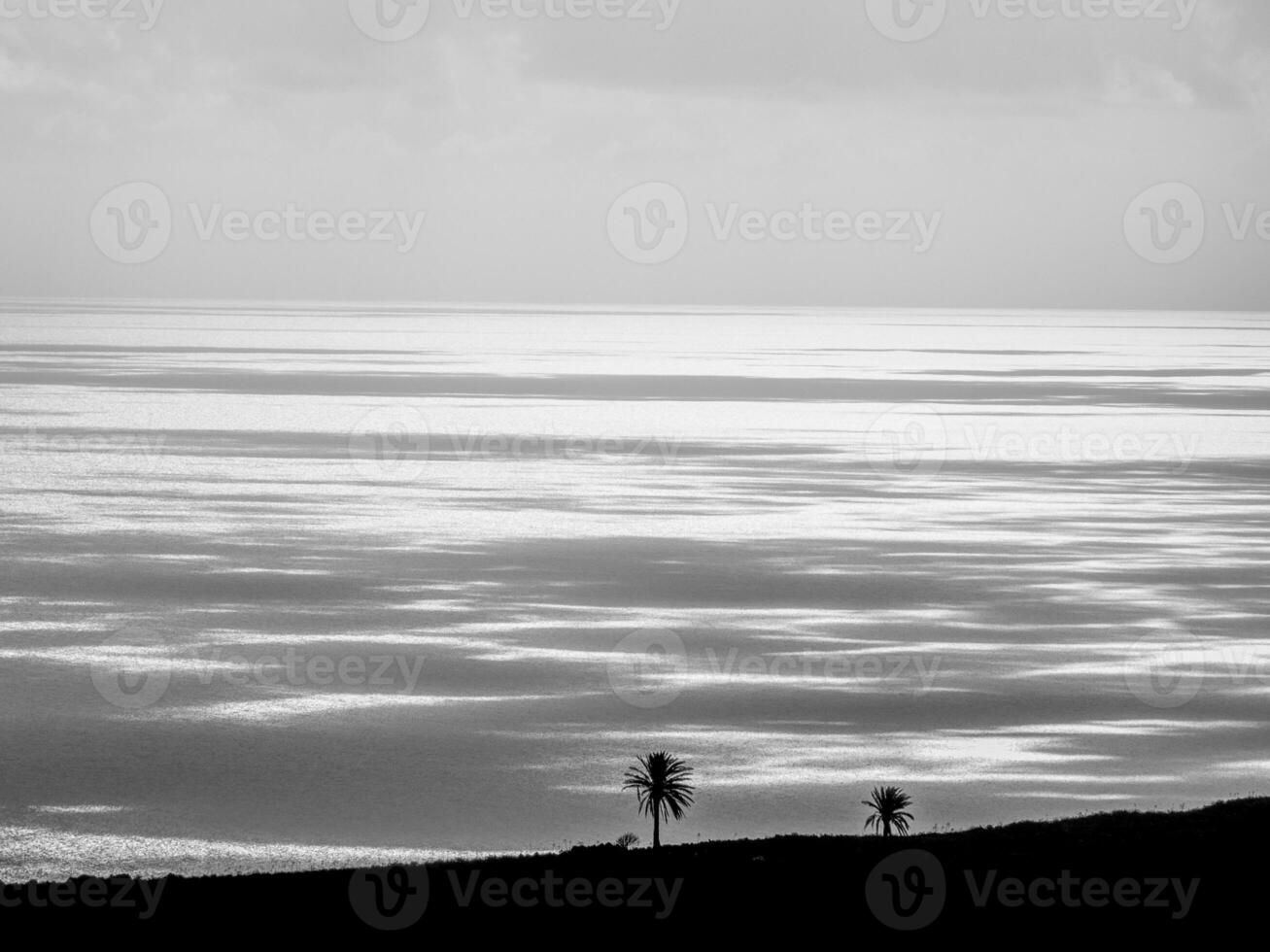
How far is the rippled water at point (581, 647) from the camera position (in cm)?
4741

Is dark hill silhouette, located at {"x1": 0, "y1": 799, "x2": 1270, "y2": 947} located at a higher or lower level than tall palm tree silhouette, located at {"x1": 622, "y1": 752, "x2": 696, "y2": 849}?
lower

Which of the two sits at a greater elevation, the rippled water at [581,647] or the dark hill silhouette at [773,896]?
the rippled water at [581,647]

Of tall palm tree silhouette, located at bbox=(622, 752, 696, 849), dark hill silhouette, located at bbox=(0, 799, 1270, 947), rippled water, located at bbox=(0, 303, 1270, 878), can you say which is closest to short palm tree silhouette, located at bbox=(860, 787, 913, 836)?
rippled water, located at bbox=(0, 303, 1270, 878)

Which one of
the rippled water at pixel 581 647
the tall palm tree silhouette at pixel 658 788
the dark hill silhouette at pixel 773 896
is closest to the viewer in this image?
the dark hill silhouette at pixel 773 896

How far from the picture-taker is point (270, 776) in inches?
1912

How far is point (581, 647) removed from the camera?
6412cm

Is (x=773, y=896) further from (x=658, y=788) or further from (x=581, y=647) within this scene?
(x=581, y=647)

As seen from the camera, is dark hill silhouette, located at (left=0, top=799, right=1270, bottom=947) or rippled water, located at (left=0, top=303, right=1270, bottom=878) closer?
dark hill silhouette, located at (left=0, top=799, right=1270, bottom=947)

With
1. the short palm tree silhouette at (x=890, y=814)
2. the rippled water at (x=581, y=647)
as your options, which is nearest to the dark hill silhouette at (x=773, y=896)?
the short palm tree silhouette at (x=890, y=814)

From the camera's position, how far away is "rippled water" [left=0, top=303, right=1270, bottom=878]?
47.4 meters

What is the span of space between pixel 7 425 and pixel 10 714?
97872 millimetres

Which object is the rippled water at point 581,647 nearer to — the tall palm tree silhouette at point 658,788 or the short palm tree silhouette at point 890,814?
the tall palm tree silhouette at point 658,788

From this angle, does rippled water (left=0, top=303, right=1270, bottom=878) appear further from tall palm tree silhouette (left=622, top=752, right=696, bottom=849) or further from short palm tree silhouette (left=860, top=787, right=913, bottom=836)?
short palm tree silhouette (left=860, top=787, right=913, bottom=836)

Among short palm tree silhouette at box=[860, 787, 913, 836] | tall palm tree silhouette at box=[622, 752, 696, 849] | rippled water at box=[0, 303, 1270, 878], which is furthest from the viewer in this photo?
rippled water at box=[0, 303, 1270, 878]
